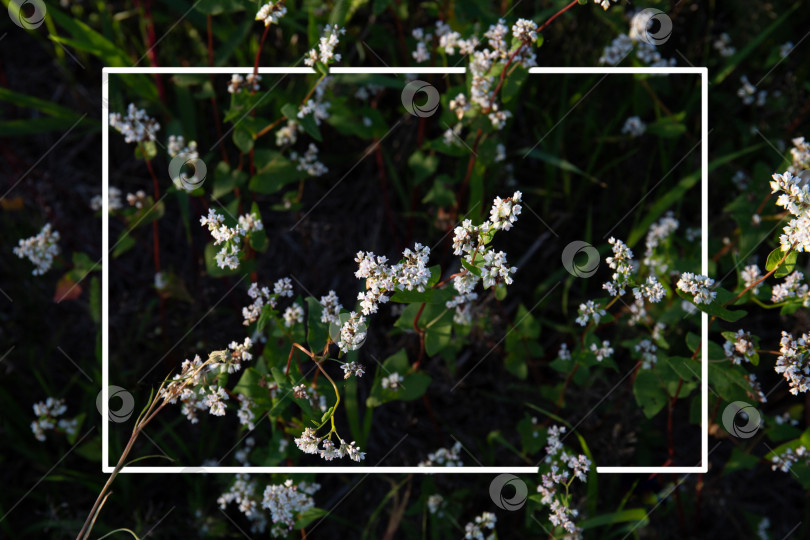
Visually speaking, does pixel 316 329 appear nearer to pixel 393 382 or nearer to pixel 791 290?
pixel 393 382

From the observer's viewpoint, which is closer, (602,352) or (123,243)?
(602,352)

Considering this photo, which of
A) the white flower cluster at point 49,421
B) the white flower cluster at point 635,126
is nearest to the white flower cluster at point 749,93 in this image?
the white flower cluster at point 635,126

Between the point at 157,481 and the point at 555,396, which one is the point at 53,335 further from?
the point at 555,396

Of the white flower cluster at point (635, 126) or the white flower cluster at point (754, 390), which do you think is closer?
the white flower cluster at point (754, 390)

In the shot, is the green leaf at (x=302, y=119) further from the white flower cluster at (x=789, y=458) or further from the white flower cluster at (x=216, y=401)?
the white flower cluster at (x=789, y=458)

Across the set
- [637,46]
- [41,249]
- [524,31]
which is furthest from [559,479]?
[41,249]
